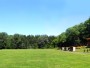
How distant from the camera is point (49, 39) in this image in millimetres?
167500

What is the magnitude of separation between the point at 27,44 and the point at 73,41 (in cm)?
4227

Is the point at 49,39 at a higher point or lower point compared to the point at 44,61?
higher

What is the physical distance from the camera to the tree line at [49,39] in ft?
389

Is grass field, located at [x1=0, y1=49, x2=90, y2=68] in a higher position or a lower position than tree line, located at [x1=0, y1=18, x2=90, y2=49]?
lower

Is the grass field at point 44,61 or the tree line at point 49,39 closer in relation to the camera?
the grass field at point 44,61

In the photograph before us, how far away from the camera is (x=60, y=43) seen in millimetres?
129500

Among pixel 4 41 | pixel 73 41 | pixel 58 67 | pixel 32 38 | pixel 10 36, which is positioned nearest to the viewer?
pixel 58 67

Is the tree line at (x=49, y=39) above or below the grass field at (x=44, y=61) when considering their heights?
above

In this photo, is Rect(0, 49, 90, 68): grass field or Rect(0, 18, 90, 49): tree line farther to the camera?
Rect(0, 18, 90, 49): tree line

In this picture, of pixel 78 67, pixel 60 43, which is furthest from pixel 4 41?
pixel 78 67

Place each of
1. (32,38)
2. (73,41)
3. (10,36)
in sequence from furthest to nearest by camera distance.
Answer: (32,38)
(10,36)
(73,41)

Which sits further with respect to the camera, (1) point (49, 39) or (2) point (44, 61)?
(1) point (49, 39)

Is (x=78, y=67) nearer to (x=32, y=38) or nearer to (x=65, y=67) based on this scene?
(x=65, y=67)

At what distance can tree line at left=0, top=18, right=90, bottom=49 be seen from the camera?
11850 cm
